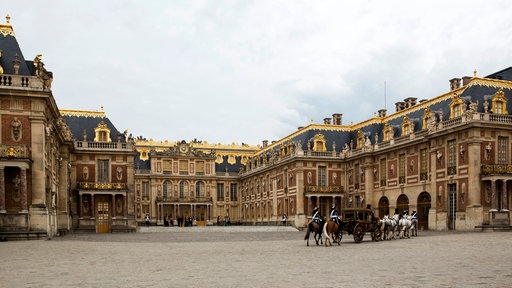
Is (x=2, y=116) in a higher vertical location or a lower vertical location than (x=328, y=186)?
higher

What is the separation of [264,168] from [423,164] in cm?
2707

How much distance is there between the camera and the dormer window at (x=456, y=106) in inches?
1611

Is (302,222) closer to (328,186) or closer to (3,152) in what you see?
(328,186)

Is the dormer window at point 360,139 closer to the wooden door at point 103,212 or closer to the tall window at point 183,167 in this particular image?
the wooden door at point 103,212

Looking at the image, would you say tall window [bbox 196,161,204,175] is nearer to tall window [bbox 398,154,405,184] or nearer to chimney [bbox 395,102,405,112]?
chimney [bbox 395,102,405,112]

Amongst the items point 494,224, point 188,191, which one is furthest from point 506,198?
point 188,191

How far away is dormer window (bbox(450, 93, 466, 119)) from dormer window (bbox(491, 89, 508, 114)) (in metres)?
2.23

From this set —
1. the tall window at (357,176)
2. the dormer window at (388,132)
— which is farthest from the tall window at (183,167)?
the dormer window at (388,132)

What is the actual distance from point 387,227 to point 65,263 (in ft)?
57.7

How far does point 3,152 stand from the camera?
29.9 m

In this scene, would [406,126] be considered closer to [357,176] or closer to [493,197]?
[357,176]

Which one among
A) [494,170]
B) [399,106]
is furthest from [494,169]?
[399,106]

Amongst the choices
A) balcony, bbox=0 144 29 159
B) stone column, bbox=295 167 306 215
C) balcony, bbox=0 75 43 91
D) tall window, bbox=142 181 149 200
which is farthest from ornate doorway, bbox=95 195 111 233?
tall window, bbox=142 181 149 200

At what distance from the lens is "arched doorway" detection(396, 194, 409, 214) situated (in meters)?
48.1
